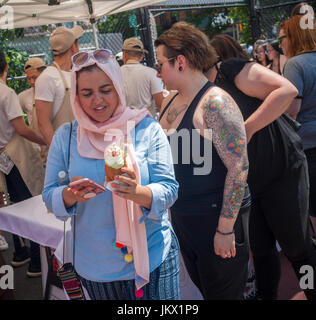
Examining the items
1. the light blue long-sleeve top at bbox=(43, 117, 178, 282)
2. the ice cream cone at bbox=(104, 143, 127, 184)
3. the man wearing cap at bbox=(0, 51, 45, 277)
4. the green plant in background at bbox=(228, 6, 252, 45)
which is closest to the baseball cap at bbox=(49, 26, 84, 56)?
the man wearing cap at bbox=(0, 51, 45, 277)

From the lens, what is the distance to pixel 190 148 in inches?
75.8

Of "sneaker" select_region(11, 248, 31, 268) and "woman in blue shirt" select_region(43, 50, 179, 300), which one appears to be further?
"sneaker" select_region(11, 248, 31, 268)

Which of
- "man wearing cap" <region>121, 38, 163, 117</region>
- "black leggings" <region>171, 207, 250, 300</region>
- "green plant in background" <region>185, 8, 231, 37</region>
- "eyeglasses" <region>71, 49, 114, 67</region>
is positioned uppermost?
"green plant in background" <region>185, 8, 231, 37</region>

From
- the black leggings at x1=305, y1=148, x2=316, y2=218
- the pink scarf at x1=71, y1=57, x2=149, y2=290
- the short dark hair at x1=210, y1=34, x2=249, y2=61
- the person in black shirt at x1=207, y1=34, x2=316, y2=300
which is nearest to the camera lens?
the pink scarf at x1=71, y1=57, x2=149, y2=290

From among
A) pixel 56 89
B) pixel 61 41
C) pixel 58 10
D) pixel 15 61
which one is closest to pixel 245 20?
pixel 58 10

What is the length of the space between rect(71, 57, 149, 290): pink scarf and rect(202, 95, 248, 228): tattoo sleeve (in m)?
0.32

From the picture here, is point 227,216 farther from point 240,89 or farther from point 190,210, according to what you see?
point 240,89

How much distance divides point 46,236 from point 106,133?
43.7 inches

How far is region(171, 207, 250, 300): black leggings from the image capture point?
1969mm

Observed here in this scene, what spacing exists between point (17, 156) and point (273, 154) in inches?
93.9

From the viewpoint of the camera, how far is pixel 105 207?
1664mm

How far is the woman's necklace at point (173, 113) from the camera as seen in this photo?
6.54 feet

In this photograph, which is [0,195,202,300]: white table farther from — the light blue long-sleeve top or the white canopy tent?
the white canopy tent

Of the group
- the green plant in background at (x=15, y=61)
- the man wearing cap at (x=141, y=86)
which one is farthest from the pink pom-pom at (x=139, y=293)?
the green plant in background at (x=15, y=61)
